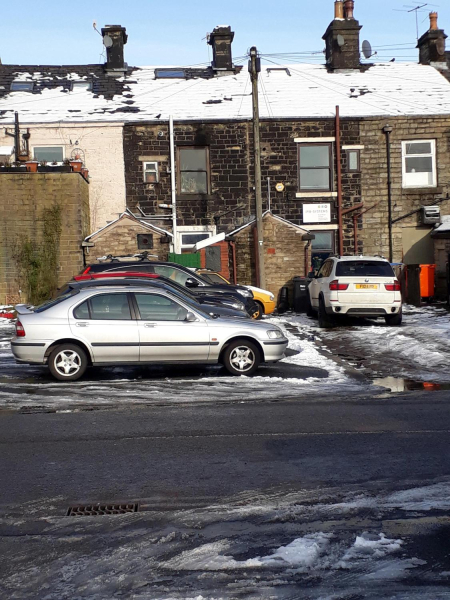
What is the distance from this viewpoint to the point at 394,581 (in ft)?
14.5

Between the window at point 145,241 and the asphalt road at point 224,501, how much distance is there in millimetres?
18219

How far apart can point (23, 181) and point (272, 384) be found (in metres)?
16.8

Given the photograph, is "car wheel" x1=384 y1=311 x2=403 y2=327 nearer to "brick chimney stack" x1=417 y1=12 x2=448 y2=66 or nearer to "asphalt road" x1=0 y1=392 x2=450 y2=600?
"asphalt road" x1=0 y1=392 x2=450 y2=600

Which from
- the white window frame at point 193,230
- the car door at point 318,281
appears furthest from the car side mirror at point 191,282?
the white window frame at point 193,230

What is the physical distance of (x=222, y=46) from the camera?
32.5 m

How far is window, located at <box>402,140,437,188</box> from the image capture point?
97.3ft

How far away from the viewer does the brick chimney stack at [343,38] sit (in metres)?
32.2

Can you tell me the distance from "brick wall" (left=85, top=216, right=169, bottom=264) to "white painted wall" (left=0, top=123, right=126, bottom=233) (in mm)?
2071

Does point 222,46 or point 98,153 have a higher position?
point 222,46

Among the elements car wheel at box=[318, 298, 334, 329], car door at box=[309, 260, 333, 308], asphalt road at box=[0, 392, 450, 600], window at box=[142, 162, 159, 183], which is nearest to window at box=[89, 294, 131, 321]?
asphalt road at box=[0, 392, 450, 600]

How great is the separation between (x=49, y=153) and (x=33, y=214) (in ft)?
13.6

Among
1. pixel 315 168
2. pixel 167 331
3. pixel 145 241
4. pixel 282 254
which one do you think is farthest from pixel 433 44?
pixel 167 331

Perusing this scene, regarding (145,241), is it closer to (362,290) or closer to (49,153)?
(49,153)

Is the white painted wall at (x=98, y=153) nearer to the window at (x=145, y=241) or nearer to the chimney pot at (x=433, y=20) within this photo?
the window at (x=145, y=241)
